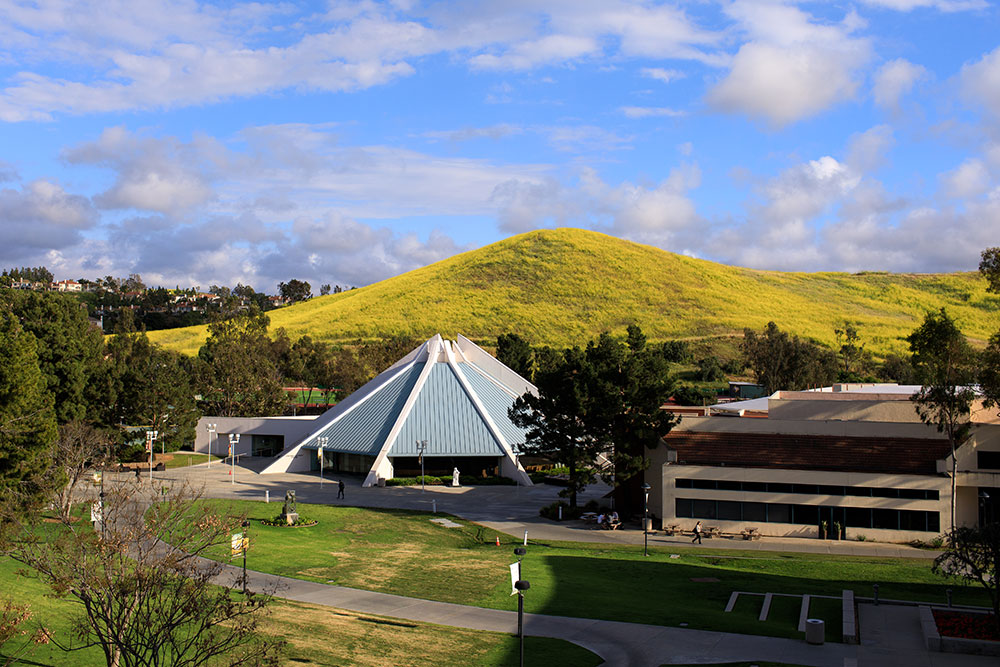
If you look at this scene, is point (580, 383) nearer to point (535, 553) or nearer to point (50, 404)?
point (535, 553)

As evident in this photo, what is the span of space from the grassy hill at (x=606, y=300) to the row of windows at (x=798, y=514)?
9034cm

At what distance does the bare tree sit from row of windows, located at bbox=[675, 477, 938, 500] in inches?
1111

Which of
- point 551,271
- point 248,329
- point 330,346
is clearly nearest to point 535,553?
point 248,329

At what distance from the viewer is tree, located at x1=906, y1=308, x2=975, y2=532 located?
1464 inches

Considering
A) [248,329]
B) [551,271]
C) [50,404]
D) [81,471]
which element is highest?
[551,271]

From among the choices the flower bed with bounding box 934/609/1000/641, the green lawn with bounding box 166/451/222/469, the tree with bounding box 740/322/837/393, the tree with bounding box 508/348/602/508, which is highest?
the tree with bounding box 740/322/837/393

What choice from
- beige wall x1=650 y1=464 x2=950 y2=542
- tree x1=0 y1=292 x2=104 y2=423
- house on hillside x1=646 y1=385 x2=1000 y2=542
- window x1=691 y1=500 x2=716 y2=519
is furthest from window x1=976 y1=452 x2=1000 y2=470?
tree x1=0 y1=292 x2=104 y2=423

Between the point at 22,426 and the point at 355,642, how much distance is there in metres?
17.5

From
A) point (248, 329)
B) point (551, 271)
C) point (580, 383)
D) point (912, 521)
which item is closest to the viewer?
point (912, 521)

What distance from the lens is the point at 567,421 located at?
4494 centimetres

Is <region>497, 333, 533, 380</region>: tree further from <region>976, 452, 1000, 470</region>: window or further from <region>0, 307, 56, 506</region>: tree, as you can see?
<region>0, 307, 56, 506</region>: tree

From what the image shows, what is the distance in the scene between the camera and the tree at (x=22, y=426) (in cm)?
2948

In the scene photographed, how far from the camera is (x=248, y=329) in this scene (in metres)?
103

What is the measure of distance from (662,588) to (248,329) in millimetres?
83913
